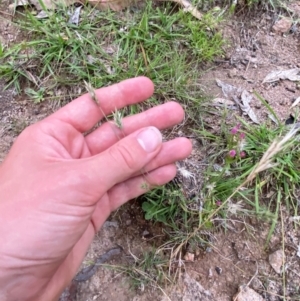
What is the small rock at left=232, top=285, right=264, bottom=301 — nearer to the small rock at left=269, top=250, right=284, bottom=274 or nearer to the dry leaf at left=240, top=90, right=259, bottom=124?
the small rock at left=269, top=250, right=284, bottom=274

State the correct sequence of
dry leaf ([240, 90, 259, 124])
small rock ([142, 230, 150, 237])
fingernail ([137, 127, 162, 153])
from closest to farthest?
fingernail ([137, 127, 162, 153]) < small rock ([142, 230, 150, 237]) < dry leaf ([240, 90, 259, 124])

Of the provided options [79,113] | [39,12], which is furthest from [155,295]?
[39,12]

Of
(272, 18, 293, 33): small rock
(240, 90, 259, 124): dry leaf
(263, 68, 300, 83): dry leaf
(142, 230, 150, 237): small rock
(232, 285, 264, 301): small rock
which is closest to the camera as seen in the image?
(232, 285, 264, 301): small rock

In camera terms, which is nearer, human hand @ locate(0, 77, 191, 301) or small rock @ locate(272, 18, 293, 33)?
human hand @ locate(0, 77, 191, 301)

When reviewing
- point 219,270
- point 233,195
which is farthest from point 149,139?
point 219,270

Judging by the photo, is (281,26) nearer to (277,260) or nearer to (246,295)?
(277,260)

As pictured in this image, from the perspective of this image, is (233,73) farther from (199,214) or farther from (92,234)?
(92,234)

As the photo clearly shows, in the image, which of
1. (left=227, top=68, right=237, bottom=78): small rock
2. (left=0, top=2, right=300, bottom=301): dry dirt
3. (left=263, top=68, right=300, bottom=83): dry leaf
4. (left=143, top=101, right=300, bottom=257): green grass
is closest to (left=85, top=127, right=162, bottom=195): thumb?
(left=143, top=101, right=300, bottom=257): green grass
